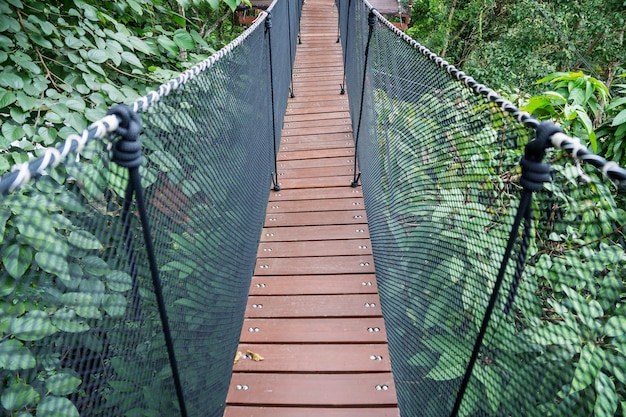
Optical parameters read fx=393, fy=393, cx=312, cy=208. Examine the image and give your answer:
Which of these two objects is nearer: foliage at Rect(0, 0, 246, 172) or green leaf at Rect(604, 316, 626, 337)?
green leaf at Rect(604, 316, 626, 337)

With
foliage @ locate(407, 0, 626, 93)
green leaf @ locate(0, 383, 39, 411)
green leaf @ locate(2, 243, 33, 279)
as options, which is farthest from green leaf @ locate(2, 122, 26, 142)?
foliage @ locate(407, 0, 626, 93)

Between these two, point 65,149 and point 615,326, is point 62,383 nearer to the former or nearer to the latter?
point 65,149

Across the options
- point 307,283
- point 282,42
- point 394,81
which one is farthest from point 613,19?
point 307,283

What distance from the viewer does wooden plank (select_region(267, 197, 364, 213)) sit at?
248 centimetres

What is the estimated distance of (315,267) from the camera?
2.07m

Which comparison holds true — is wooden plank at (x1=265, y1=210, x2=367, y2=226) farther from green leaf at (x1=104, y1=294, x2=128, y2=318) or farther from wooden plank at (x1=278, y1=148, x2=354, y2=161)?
green leaf at (x1=104, y1=294, x2=128, y2=318)

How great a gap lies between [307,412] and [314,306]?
1.63 ft

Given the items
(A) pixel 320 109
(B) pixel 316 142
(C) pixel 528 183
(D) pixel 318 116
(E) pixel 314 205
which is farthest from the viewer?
(A) pixel 320 109

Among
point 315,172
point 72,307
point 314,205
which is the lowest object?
point 72,307

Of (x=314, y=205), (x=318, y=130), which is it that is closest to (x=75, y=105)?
(x=314, y=205)

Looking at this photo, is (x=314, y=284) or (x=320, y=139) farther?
(x=320, y=139)

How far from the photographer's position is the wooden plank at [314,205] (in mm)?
2480

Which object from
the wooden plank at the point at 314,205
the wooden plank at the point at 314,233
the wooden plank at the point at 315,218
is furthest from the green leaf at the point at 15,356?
the wooden plank at the point at 314,205

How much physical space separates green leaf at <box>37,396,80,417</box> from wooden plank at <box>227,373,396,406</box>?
85 cm
